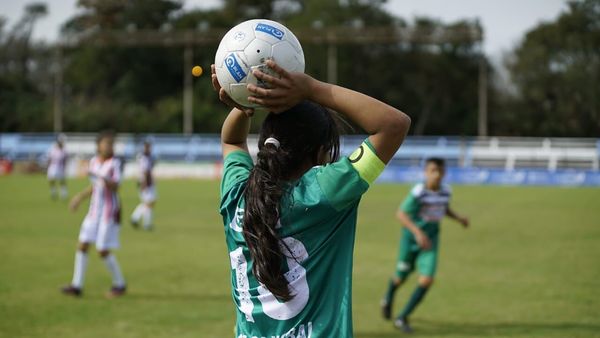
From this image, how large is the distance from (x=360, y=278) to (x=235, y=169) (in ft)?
28.2

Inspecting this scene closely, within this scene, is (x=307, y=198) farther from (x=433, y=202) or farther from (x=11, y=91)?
(x=11, y=91)

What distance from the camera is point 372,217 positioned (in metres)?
20.0

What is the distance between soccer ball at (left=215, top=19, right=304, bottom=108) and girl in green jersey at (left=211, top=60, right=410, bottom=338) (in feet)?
0.25

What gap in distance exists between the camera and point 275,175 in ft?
8.84

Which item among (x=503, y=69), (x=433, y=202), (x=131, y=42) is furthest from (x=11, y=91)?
(x=433, y=202)

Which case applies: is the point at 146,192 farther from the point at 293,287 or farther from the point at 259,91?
the point at 259,91

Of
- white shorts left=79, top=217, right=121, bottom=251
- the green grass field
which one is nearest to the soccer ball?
the green grass field

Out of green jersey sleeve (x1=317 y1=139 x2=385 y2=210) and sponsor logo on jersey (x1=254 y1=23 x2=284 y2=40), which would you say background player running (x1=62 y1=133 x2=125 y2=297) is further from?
green jersey sleeve (x1=317 y1=139 x2=385 y2=210)

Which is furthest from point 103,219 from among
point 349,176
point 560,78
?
point 560,78

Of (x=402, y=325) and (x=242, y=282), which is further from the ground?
(x=242, y=282)

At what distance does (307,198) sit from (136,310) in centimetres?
701

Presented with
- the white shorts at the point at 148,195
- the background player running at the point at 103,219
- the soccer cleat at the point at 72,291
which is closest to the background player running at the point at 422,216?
the background player running at the point at 103,219

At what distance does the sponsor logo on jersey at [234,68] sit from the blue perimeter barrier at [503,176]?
1181 inches

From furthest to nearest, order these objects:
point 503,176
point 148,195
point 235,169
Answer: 1. point 503,176
2. point 148,195
3. point 235,169
